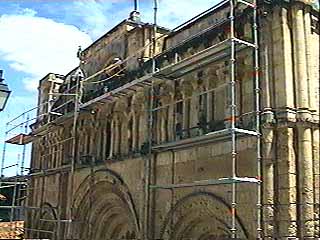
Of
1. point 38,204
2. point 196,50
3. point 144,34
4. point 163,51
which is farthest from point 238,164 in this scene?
point 38,204

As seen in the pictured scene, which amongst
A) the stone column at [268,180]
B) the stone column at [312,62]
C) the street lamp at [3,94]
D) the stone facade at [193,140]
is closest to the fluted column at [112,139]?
the stone facade at [193,140]

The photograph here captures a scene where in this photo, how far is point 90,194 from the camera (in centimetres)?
1695

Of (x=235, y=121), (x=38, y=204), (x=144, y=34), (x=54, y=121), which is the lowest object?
(x=38, y=204)

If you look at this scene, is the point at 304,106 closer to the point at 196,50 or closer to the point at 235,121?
the point at 235,121

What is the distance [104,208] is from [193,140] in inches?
226

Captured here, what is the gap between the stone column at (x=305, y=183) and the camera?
9.95m

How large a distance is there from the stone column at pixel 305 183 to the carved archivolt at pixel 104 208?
5.59m

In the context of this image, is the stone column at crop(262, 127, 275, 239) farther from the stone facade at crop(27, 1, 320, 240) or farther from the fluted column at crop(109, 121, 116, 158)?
the fluted column at crop(109, 121, 116, 158)

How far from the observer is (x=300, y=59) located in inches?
429

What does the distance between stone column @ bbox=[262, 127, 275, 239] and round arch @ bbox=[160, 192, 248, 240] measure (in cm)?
60

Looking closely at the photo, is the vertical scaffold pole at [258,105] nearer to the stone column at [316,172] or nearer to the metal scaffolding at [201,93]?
the metal scaffolding at [201,93]

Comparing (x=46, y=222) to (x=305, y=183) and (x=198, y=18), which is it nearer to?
(x=198, y=18)

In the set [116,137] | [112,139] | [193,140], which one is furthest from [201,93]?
[112,139]

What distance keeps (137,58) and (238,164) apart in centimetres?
604
